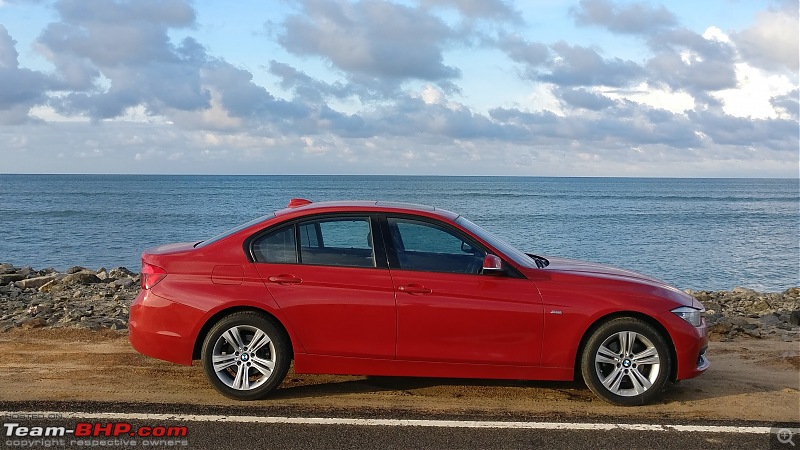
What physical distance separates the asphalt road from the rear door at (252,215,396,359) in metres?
0.53

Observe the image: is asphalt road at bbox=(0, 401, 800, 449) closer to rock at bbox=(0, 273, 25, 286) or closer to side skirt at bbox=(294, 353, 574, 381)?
side skirt at bbox=(294, 353, 574, 381)

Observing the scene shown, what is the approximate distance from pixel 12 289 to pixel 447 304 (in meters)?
12.0

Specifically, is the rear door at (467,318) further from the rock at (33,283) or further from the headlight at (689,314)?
the rock at (33,283)

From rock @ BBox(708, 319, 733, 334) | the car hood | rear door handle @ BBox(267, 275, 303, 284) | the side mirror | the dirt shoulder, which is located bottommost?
rock @ BBox(708, 319, 733, 334)

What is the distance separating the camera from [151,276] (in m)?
6.00

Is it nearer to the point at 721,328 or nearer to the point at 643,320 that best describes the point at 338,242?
the point at 643,320

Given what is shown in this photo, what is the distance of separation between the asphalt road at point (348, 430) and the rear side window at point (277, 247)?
1.16 m

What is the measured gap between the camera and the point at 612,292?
5.88m

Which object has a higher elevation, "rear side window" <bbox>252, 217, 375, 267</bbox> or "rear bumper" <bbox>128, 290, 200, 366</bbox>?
"rear side window" <bbox>252, 217, 375, 267</bbox>

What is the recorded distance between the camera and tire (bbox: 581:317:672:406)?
5836 mm

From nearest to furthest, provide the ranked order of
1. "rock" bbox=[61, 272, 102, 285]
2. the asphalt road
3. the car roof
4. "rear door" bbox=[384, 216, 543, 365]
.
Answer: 1. the asphalt road
2. "rear door" bbox=[384, 216, 543, 365]
3. the car roof
4. "rock" bbox=[61, 272, 102, 285]

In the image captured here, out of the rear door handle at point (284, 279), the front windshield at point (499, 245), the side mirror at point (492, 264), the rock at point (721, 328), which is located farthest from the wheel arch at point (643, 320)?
the rock at point (721, 328)

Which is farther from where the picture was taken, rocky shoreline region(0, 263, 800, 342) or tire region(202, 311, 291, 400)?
rocky shoreline region(0, 263, 800, 342)

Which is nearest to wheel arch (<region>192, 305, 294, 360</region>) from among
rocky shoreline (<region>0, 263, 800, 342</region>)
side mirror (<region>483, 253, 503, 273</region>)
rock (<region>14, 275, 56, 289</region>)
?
side mirror (<region>483, 253, 503, 273</region>)
